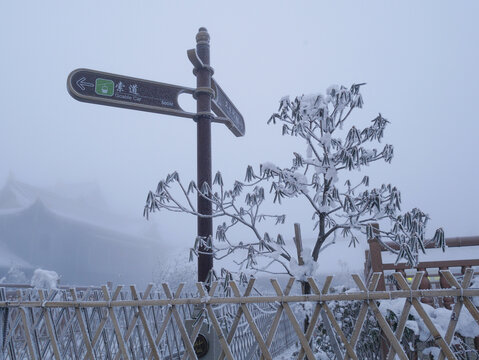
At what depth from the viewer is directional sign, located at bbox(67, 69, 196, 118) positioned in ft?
14.8

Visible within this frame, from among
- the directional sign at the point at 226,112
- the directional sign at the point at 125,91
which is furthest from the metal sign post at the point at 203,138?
the directional sign at the point at 226,112

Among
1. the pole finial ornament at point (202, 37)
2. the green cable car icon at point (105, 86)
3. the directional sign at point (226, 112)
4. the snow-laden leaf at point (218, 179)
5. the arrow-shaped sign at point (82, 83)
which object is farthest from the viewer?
the directional sign at point (226, 112)

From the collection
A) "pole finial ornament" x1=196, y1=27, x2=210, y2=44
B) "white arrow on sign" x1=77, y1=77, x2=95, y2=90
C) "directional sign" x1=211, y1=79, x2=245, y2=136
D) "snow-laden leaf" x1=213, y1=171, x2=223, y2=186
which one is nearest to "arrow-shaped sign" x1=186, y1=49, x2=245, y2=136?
"directional sign" x1=211, y1=79, x2=245, y2=136

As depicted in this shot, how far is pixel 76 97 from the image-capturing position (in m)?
4.47

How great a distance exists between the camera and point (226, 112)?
582 cm

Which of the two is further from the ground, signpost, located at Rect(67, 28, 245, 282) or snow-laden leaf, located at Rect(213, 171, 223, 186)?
signpost, located at Rect(67, 28, 245, 282)

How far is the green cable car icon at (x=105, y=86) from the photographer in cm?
463

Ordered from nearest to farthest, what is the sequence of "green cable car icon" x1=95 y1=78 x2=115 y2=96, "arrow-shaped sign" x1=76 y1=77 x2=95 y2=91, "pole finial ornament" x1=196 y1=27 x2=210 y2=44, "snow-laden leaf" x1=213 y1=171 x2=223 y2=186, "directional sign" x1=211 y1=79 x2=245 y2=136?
"arrow-shaped sign" x1=76 y1=77 x2=95 y2=91, "green cable car icon" x1=95 y1=78 x2=115 y2=96, "snow-laden leaf" x1=213 y1=171 x2=223 y2=186, "pole finial ornament" x1=196 y1=27 x2=210 y2=44, "directional sign" x1=211 y1=79 x2=245 y2=136

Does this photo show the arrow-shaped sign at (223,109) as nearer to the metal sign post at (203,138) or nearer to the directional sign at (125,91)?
the metal sign post at (203,138)

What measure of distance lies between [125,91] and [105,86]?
0.25 metres

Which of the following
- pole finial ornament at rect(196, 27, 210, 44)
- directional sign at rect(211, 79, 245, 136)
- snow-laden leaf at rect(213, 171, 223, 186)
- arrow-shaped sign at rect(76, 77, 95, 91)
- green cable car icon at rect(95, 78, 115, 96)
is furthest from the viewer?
directional sign at rect(211, 79, 245, 136)

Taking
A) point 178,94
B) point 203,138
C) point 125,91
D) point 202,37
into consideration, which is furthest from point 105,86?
point 202,37

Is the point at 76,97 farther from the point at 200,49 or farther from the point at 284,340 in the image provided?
the point at 284,340

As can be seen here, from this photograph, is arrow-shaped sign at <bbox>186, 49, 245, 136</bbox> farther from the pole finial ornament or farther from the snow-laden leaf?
the snow-laden leaf
